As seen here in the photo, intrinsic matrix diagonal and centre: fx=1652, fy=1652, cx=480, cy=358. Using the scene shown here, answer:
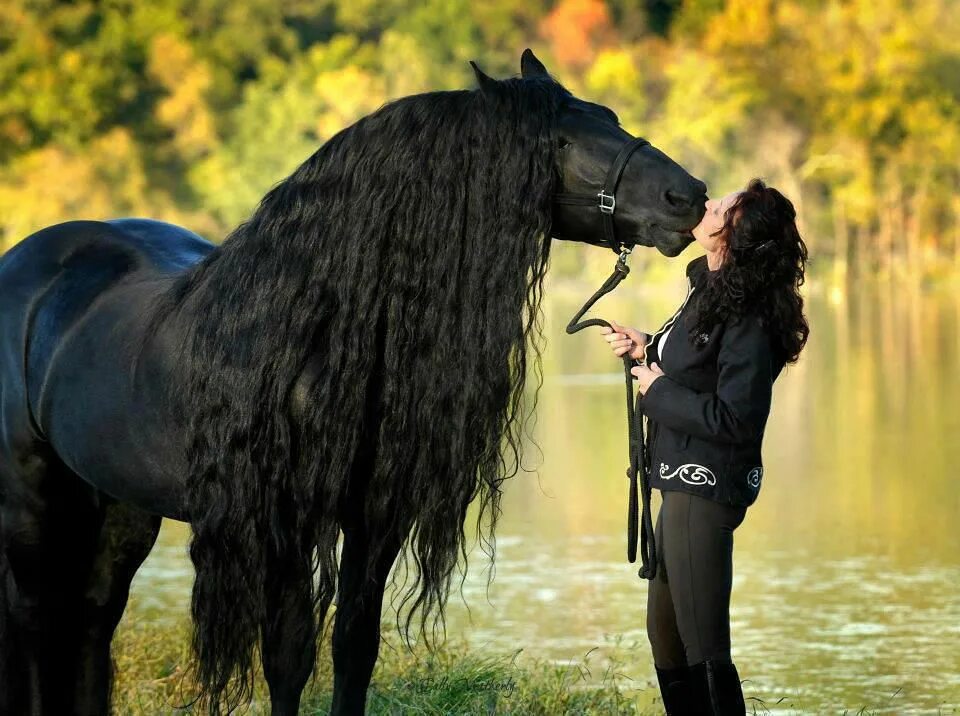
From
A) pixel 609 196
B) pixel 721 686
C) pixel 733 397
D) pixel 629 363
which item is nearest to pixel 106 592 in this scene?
pixel 629 363

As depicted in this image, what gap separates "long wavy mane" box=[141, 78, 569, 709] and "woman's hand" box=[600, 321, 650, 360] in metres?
0.59

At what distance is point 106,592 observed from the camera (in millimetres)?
4418

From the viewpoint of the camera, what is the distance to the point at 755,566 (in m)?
8.05

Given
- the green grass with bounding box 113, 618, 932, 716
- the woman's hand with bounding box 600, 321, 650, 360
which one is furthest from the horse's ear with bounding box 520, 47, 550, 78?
the green grass with bounding box 113, 618, 932, 716

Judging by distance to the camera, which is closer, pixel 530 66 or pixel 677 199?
pixel 677 199

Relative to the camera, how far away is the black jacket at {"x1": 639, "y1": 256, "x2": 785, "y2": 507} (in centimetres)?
390

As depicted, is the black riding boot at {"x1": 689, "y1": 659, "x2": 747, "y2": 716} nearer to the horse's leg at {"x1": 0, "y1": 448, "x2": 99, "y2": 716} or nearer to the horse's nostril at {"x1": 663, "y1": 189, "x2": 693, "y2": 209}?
the horse's nostril at {"x1": 663, "y1": 189, "x2": 693, "y2": 209}

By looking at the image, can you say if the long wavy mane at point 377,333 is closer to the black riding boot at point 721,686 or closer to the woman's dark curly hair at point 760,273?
the woman's dark curly hair at point 760,273

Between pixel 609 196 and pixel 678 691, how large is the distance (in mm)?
1451

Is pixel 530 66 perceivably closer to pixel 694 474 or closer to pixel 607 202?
pixel 607 202

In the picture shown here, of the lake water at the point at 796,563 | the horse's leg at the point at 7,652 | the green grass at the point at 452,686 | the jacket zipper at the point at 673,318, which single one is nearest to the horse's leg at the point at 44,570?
the horse's leg at the point at 7,652

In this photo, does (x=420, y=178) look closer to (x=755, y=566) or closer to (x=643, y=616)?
(x=643, y=616)

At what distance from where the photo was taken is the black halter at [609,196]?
343 centimetres

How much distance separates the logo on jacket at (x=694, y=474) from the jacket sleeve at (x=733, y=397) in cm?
8
